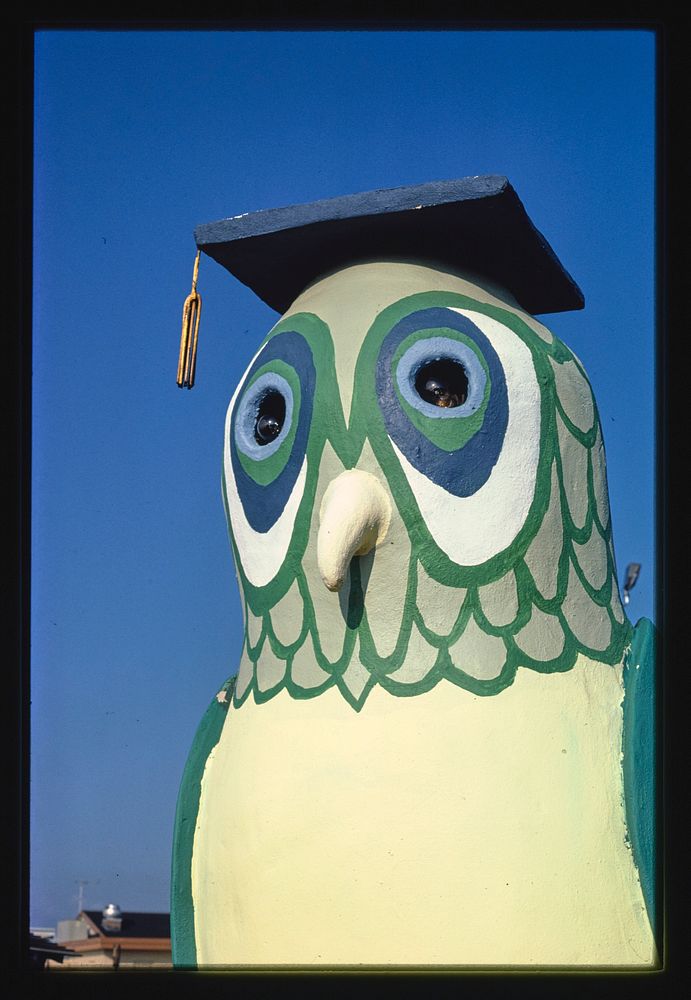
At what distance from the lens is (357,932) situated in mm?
4406

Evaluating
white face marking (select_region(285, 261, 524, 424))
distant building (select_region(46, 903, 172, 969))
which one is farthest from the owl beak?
distant building (select_region(46, 903, 172, 969))

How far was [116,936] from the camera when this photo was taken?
16547 millimetres

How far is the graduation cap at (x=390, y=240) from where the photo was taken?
16.2 feet

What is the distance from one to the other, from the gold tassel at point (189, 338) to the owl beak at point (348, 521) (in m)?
0.75

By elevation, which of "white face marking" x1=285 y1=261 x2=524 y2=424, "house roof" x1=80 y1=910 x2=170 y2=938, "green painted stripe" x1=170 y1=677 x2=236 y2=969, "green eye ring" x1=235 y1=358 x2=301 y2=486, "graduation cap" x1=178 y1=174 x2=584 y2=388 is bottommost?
"house roof" x1=80 y1=910 x2=170 y2=938

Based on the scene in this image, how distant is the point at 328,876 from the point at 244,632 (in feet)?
3.14

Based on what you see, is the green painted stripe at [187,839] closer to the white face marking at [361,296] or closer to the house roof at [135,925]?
the white face marking at [361,296]

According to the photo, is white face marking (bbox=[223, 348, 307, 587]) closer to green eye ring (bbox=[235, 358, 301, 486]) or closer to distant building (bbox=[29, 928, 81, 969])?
green eye ring (bbox=[235, 358, 301, 486])

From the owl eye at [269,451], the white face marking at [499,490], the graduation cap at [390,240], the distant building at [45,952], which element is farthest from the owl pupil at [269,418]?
the distant building at [45,952]

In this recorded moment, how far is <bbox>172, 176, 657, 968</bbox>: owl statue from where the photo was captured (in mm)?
4410

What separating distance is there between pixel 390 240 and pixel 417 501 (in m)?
0.95

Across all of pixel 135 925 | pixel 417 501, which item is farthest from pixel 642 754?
pixel 135 925

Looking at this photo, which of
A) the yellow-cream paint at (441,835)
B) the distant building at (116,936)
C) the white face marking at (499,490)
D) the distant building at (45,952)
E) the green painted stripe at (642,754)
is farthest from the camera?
the distant building at (116,936)

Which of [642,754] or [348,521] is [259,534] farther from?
[642,754]
